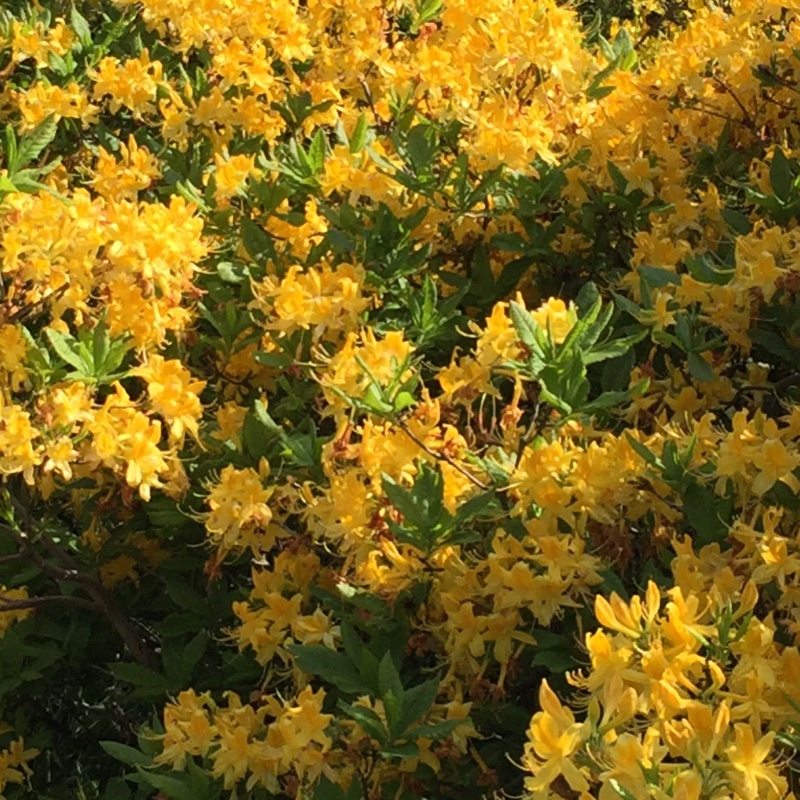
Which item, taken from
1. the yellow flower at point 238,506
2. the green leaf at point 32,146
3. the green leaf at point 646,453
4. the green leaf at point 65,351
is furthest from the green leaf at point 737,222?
the green leaf at point 32,146

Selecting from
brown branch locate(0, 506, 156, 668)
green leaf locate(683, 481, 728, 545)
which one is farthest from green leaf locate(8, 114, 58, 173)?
green leaf locate(683, 481, 728, 545)

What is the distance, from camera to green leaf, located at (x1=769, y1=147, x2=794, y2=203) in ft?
7.94

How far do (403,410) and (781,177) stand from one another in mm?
882

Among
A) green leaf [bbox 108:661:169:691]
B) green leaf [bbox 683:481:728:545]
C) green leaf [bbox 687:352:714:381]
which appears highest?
green leaf [bbox 687:352:714:381]

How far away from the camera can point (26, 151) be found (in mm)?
2564

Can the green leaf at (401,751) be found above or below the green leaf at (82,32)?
below

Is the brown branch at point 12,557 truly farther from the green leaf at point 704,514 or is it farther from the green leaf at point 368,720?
the green leaf at point 704,514

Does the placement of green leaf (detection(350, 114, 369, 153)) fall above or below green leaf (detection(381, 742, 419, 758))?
above

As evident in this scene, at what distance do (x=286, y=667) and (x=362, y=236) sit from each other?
2.81 ft

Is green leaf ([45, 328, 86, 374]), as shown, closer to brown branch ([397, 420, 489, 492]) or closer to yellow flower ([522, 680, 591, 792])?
brown branch ([397, 420, 489, 492])

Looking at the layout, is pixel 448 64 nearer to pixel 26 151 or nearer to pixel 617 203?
pixel 617 203

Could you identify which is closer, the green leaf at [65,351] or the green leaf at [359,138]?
Result: the green leaf at [65,351]

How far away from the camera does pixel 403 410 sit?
83.6 inches

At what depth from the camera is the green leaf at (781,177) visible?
7.94ft
